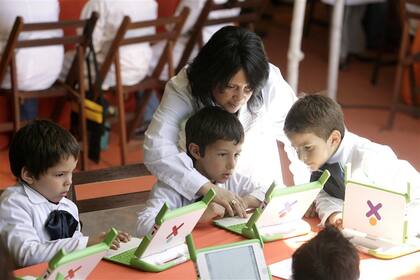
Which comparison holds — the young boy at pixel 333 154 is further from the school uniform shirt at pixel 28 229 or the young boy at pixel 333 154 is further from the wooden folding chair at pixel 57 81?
the wooden folding chair at pixel 57 81

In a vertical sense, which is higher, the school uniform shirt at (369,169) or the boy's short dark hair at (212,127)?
the boy's short dark hair at (212,127)

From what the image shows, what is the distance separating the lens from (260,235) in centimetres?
247

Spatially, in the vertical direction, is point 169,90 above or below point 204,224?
above

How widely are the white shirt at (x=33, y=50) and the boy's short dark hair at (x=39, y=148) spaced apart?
1846mm

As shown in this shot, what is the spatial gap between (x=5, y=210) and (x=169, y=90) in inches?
28.0

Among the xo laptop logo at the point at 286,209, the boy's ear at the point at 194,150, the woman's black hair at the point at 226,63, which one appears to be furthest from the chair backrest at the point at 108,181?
the xo laptop logo at the point at 286,209

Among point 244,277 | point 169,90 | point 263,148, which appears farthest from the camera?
point 263,148

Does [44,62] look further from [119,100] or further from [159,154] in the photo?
[159,154]

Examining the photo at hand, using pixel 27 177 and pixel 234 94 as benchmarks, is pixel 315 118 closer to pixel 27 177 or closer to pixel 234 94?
pixel 234 94

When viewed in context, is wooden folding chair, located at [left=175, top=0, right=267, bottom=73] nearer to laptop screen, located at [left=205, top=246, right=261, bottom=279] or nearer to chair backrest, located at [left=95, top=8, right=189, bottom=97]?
chair backrest, located at [left=95, top=8, right=189, bottom=97]

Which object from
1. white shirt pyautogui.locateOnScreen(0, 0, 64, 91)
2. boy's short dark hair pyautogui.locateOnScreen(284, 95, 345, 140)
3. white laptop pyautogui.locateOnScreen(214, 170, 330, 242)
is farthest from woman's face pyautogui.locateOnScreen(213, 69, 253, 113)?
white shirt pyautogui.locateOnScreen(0, 0, 64, 91)

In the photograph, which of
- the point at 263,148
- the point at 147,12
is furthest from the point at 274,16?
the point at 263,148

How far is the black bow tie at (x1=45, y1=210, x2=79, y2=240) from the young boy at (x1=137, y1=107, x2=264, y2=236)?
0.80 feet

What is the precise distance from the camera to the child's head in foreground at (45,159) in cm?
241
